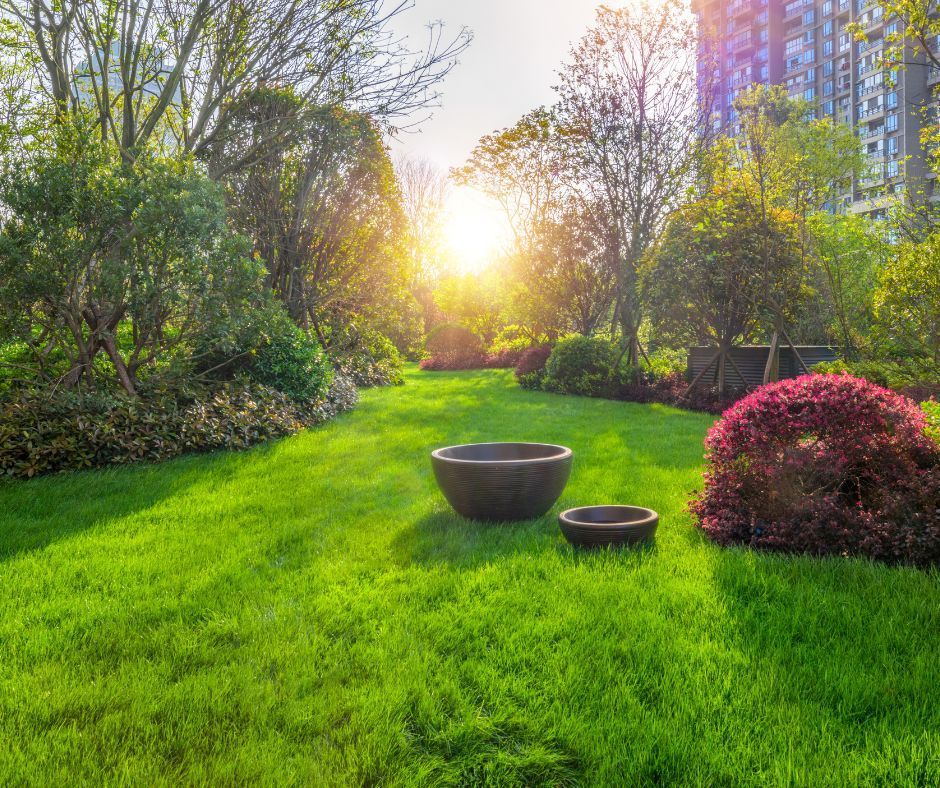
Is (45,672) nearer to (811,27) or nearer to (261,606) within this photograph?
(261,606)

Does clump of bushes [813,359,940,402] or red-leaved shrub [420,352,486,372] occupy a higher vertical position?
clump of bushes [813,359,940,402]

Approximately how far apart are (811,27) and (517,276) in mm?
52311

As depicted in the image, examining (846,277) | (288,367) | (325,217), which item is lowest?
(288,367)

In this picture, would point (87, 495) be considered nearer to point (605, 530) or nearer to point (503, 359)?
point (605, 530)

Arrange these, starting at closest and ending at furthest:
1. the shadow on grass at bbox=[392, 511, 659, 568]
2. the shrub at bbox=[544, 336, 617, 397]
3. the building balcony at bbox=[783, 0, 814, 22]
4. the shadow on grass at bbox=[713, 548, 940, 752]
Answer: the shadow on grass at bbox=[713, 548, 940, 752]
the shadow on grass at bbox=[392, 511, 659, 568]
the shrub at bbox=[544, 336, 617, 397]
the building balcony at bbox=[783, 0, 814, 22]

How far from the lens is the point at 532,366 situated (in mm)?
16719

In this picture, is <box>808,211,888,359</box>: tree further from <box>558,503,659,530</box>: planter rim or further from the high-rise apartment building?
the high-rise apartment building

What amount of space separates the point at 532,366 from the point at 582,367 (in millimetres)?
2722

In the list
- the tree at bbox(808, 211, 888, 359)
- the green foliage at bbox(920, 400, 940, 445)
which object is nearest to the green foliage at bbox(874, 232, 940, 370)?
the tree at bbox(808, 211, 888, 359)

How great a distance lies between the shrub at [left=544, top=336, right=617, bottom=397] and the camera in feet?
44.7

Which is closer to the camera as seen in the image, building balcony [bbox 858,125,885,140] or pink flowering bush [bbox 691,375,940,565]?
pink flowering bush [bbox 691,375,940,565]

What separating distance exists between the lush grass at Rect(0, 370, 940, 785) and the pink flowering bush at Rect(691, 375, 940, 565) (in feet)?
0.87

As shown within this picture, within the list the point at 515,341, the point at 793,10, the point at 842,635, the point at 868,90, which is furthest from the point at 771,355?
the point at 793,10

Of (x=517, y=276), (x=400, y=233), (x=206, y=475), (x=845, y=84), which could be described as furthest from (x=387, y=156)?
(x=845, y=84)
